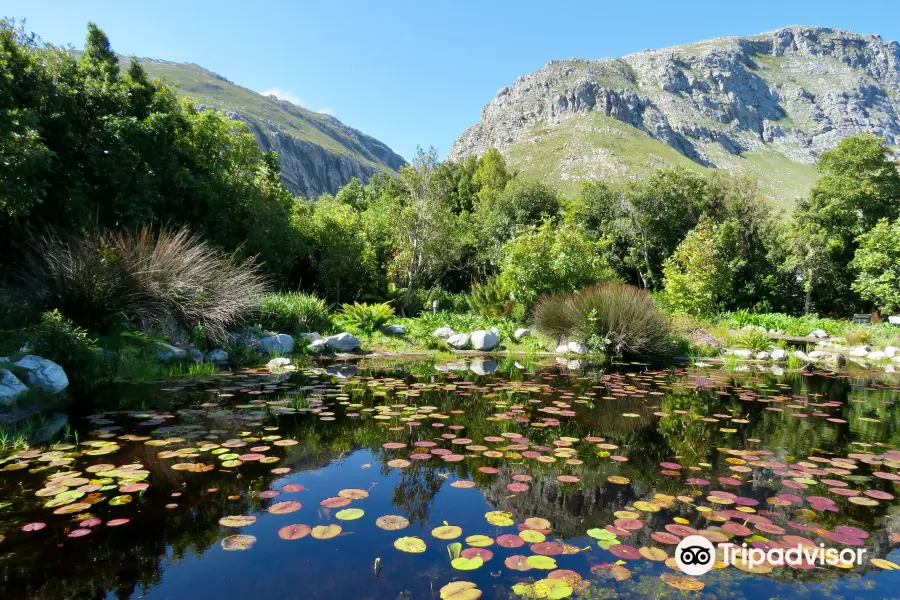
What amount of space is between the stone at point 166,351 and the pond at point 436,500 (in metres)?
1.72

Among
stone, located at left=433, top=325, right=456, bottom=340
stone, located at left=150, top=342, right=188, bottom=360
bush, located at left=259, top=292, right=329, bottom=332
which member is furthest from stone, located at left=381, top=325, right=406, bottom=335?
stone, located at left=150, top=342, right=188, bottom=360

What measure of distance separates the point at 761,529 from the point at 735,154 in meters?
87.4

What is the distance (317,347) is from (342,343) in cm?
54

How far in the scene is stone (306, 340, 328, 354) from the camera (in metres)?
9.12

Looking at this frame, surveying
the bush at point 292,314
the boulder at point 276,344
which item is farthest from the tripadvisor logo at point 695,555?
the bush at point 292,314

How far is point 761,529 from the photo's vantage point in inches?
90.4

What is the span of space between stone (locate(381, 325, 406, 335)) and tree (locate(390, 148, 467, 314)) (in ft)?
10.1

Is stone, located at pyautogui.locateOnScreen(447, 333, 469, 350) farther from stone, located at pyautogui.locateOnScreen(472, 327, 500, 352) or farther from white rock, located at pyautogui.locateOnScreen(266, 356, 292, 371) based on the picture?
white rock, located at pyautogui.locateOnScreen(266, 356, 292, 371)

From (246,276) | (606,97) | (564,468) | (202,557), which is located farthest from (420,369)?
(606,97)

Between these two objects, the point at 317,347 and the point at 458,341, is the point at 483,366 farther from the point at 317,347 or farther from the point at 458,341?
the point at 317,347

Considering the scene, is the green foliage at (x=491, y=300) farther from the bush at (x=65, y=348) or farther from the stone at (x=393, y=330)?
the bush at (x=65, y=348)

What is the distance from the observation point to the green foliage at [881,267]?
15.6 m

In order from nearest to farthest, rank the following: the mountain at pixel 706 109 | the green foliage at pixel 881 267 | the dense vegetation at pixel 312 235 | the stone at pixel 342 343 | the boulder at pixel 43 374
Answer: the boulder at pixel 43 374
the dense vegetation at pixel 312 235
the stone at pixel 342 343
the green foliage at pixel 881 267
the mountain at pixel 706 109

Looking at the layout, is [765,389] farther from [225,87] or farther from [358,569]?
[225,87]
